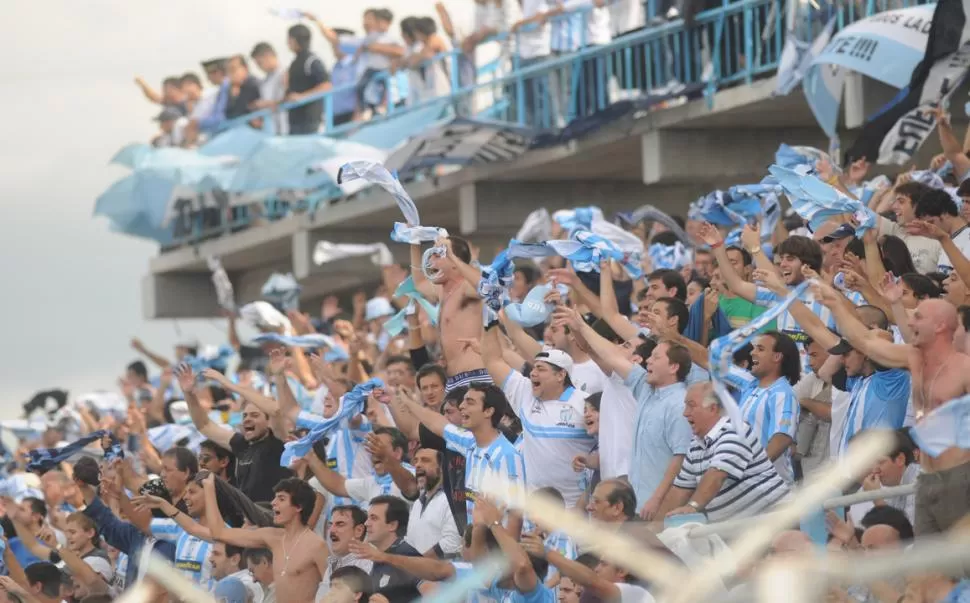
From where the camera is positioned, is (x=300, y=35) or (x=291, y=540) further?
(x=300, y=35)

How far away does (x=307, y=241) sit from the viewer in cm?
2586

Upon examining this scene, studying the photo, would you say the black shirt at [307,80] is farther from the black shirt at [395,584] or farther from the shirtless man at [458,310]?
the black shirt at [395,584]

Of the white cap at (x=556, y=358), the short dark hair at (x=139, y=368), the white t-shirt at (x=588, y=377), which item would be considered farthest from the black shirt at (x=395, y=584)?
the short dark hair at (x=139, y=368)

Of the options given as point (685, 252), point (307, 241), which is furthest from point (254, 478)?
point (307, 241)

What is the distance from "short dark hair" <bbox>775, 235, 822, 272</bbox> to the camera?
11.4 meters

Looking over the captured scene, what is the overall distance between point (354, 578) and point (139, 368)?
12270 mm

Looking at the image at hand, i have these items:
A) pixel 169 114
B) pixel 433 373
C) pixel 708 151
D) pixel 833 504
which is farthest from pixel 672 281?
pixel 169 114

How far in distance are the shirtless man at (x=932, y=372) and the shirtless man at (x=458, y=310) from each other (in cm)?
296

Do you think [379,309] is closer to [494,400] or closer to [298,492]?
[298,492]

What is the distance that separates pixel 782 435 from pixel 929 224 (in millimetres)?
1225

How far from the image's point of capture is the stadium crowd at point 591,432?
8.86 meters

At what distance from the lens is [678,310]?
10961mm

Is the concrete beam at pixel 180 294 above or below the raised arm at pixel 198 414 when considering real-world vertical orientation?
below

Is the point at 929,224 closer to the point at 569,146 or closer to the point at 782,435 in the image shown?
the point at 782,435
